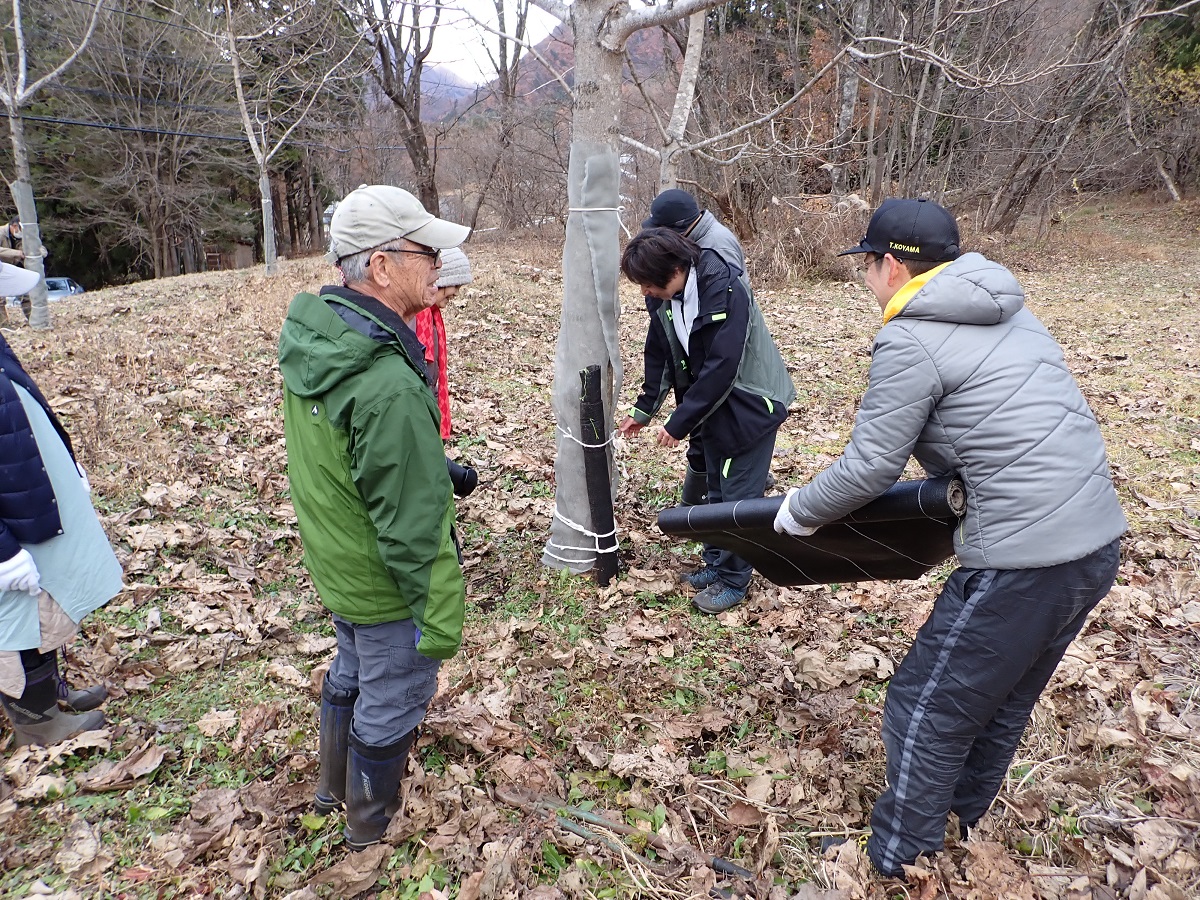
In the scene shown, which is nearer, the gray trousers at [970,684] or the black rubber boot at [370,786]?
the gray trousers at [970,684]

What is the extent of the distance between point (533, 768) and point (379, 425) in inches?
70.4

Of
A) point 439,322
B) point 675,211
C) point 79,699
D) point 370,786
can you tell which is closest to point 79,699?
point 79,699

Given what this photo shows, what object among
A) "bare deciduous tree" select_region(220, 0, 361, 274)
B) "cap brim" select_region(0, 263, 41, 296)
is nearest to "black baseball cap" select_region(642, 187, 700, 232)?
"cap brim" select_region(0, 263, 41, 296)

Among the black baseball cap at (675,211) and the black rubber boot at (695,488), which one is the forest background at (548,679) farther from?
the black baseball cap at (675,211)

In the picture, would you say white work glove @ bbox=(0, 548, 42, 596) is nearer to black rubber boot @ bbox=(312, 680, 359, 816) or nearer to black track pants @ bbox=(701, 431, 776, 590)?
black rubber boot @ bbox=(312, 680, 359, 816)

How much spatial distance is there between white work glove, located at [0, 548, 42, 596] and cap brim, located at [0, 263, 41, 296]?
43.3 inches

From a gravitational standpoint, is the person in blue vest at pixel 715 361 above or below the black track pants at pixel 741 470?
above

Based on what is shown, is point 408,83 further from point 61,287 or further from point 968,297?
point 968,297

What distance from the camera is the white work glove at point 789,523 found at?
105 inches

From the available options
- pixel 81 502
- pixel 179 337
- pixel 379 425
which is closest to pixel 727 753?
pixel 379 425

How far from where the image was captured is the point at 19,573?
2.81 m

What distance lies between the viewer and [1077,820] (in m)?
2.82

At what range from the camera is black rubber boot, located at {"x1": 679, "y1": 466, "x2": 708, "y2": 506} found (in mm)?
4645

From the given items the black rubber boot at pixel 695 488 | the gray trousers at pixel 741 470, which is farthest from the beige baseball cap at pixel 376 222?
the black rubber boot at pixel 695 488
